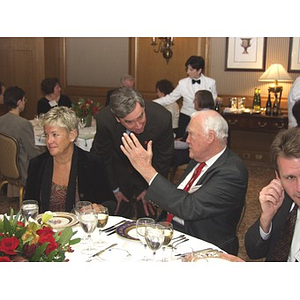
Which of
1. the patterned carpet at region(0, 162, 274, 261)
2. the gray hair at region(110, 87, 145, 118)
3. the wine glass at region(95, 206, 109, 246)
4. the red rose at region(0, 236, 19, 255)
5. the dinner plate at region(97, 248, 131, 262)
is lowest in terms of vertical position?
the patterned carpet at region(0, 162, 274, 261)

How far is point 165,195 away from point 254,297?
199cm

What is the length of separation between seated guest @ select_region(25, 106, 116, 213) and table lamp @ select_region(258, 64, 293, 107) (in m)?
4.51

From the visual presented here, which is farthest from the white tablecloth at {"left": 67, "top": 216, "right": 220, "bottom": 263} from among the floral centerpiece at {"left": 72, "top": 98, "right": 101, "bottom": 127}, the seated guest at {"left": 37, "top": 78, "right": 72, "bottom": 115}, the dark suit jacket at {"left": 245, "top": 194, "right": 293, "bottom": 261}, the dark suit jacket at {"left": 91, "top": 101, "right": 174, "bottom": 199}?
the seated guest at {"left": 37, "top": 78, "right": 72, "bottom": 115}

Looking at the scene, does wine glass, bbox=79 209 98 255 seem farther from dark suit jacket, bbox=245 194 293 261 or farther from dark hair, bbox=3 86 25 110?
dark hair, bbox=3 86 25 110

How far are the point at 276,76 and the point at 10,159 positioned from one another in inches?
165

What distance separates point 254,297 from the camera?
0.36 metres

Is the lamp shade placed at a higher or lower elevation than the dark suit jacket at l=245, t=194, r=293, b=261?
higher

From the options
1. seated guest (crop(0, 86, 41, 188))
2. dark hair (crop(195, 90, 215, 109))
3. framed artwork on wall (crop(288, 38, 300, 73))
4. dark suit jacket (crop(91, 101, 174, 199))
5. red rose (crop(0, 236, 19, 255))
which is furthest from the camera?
framed artwork on wall (crop(288, 38, 300, 73))

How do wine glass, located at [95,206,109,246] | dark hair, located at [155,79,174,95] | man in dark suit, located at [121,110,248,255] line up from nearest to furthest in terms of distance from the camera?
1. wine glass, located at [95,206,109,246]
2. man in dark suit, located at [121,110,248,255]
3. dark hair, located at [155,79,174,95]

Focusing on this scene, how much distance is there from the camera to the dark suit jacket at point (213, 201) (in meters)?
2.35

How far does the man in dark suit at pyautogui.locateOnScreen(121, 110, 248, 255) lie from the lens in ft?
7.68

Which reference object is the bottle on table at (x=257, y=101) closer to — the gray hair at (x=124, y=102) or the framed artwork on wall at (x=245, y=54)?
the framed artwork on wall at (x=245, y=54)
